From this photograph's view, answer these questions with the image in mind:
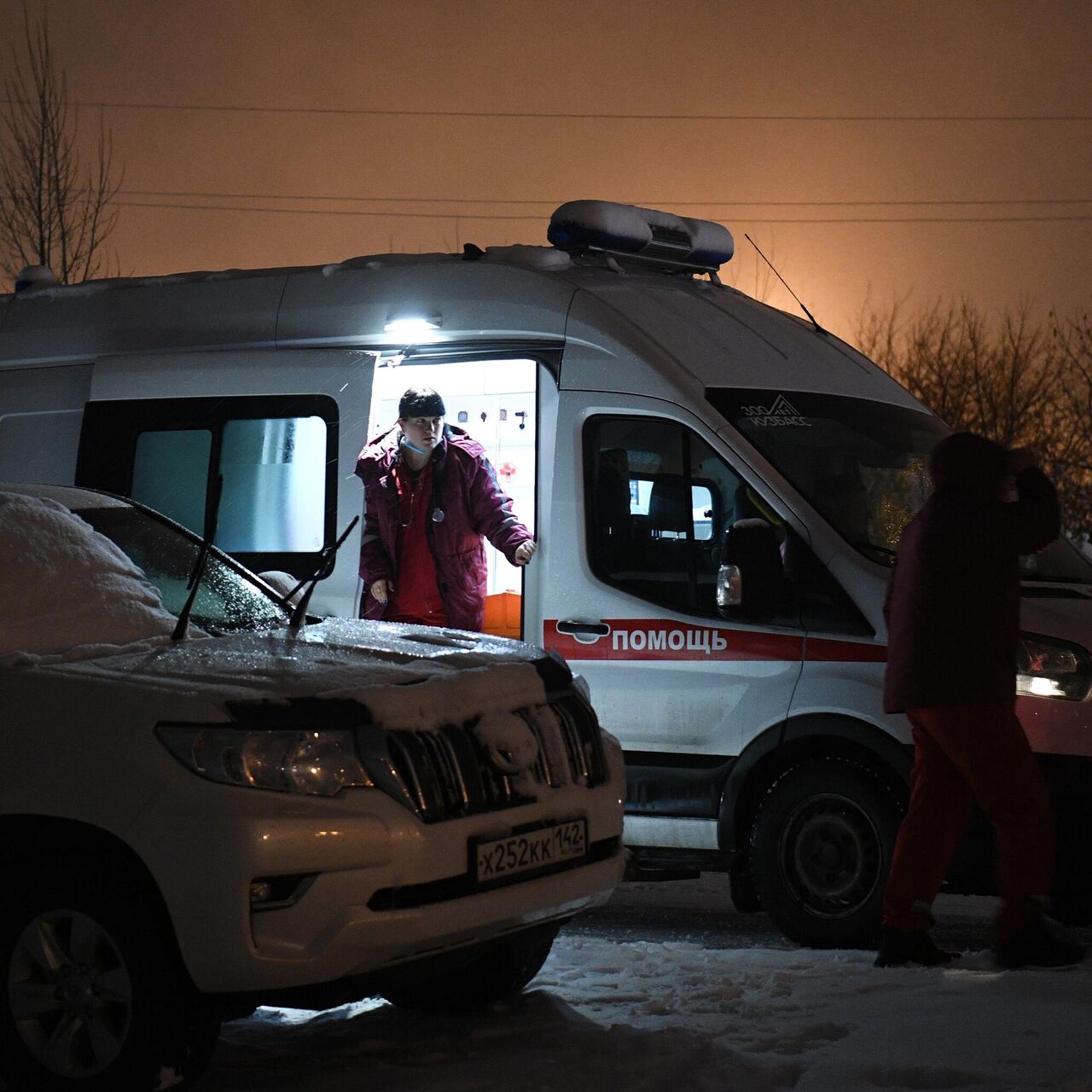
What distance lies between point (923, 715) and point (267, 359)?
3.82 metres

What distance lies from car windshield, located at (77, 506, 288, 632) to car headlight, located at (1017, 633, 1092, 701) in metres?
2.58

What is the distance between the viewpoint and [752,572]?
6.61 metres

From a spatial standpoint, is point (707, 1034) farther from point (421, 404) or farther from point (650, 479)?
point (421, 404)

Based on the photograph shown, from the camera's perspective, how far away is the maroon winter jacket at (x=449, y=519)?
25.6 feet

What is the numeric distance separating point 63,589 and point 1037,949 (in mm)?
3183

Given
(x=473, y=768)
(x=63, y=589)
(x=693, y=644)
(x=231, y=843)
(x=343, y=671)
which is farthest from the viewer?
(x=693, y=644)

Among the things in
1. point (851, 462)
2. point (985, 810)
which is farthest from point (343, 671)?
point (851, 462)

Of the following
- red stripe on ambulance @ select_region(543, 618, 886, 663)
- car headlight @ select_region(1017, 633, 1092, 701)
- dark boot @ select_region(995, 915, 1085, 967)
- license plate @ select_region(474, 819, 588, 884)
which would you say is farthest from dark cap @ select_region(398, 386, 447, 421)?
dark boot @ select_region(995, 915, 1085, 967)

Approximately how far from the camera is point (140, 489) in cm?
862

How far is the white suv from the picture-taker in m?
4.04

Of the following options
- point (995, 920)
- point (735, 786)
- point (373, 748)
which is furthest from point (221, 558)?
point (995, 920)

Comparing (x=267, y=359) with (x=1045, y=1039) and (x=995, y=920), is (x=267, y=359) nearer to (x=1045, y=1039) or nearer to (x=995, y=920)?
(x=995, y=920)

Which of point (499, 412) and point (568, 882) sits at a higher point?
point (499, 412)

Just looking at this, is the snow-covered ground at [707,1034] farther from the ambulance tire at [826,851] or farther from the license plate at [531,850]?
the license plate at [531,850]
